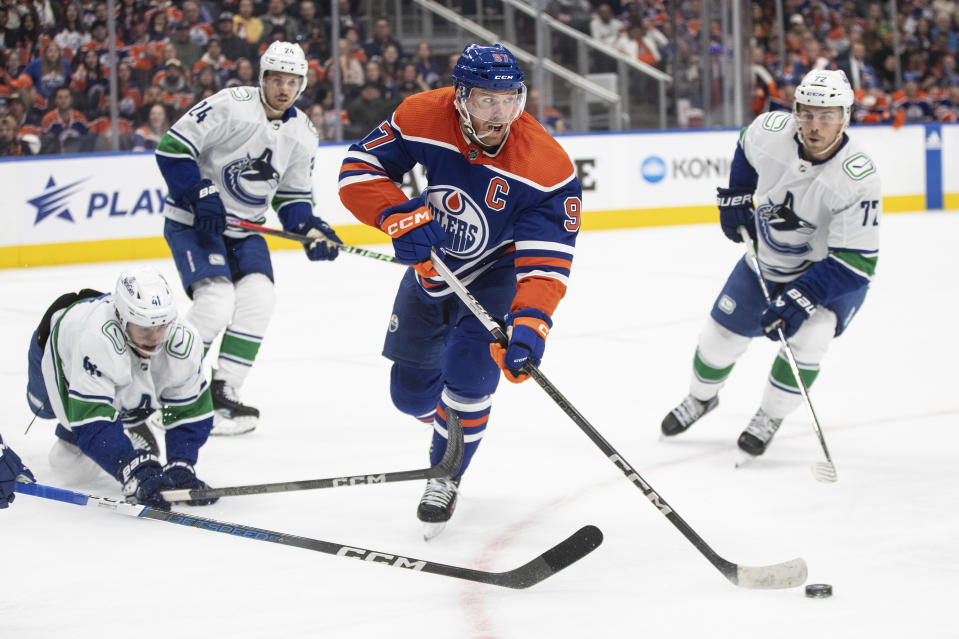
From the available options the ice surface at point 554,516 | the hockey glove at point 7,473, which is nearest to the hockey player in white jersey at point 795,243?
the ice surface at point 554,516

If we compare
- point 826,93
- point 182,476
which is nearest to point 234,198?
point 182,476

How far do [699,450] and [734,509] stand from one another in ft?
2.02

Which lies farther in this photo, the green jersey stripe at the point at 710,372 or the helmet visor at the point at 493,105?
the green jersey stripe at the point at 710,372

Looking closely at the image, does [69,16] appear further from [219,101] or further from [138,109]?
[219,101]

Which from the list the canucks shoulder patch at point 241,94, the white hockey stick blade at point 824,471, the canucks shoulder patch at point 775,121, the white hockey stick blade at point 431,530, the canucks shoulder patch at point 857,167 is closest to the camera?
the white hockey stick blade at point 431,530

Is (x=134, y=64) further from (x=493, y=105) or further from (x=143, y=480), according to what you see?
(x=493, y=105)

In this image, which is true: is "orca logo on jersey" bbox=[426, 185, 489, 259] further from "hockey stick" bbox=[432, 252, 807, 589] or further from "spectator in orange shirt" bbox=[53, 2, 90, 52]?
"spectator in orange shirt" bbox=[53, 2, 90, 52]

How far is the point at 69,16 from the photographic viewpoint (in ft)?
26.5

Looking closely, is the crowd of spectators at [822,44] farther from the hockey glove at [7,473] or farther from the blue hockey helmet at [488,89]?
the hockey glove at [7,473]

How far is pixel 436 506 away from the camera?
2.80 metres

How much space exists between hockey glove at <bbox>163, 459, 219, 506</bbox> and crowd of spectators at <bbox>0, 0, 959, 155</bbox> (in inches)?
200

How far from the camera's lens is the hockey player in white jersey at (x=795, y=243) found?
10.9 ft

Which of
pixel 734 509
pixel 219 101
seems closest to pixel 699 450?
pixel 734 509

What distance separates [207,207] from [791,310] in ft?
6.26
